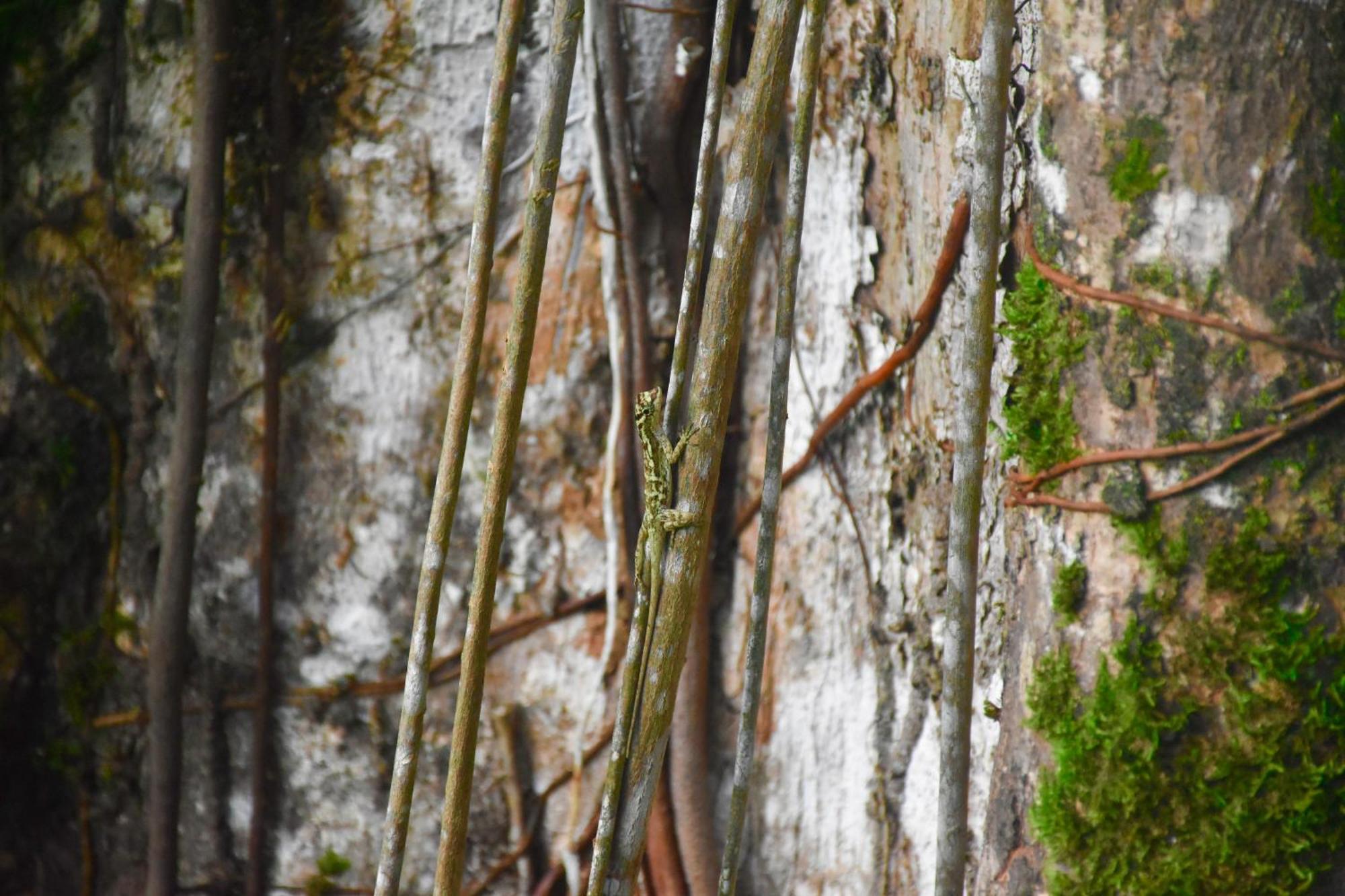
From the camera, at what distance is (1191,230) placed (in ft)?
2.77

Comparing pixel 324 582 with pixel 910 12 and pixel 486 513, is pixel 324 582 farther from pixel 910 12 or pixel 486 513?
pixel 910 12

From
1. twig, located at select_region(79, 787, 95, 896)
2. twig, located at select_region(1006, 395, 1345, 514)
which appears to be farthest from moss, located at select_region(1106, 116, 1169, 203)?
twig, located at select_region(79, 787, 95, 896)

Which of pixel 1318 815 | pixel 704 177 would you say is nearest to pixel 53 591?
pixel 704 177

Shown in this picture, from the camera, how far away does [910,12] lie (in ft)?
3.61

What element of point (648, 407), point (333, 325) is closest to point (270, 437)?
point (333, 325)

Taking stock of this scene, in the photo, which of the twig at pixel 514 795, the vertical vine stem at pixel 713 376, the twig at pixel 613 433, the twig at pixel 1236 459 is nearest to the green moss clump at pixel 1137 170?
the twig at pixel 1236 459

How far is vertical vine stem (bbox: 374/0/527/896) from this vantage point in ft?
2.35

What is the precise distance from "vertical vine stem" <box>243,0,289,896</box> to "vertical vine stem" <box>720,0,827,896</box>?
28.8 inches

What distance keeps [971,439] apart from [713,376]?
0.18m

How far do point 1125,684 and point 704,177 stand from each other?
1.77ft

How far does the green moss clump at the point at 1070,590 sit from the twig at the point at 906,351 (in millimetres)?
258

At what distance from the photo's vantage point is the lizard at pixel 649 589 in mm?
695

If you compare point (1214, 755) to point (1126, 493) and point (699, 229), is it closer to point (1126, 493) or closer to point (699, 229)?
point (1126, 493)

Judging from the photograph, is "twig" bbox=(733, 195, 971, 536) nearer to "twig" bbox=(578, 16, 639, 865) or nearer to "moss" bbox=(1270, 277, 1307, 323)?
"twig" bbox=(578, 16, 639, 865)
